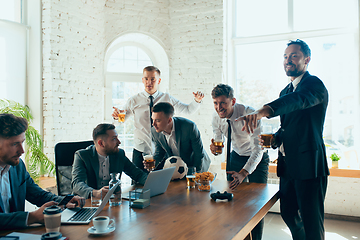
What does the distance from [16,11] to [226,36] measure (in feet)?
10.1

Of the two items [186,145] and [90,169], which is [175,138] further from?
[90,169]

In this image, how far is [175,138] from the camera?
2.84 m

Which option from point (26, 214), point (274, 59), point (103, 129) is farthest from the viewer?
point (274, 59)

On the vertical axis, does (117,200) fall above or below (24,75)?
below

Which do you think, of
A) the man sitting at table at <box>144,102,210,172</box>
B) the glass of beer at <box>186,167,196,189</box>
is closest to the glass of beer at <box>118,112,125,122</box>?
the man sitting at table at <box>144,102,210,172</box>

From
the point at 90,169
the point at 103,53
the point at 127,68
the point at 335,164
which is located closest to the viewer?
the point at 90,169

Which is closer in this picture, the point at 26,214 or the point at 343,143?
the point at 26,214

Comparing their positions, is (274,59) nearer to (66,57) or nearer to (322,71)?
(322,71)

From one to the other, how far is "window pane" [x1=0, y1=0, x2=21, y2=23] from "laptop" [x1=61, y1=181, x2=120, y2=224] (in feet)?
10.7

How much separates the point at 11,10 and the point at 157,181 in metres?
3.35

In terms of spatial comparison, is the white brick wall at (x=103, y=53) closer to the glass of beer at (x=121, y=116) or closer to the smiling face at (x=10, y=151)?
the glass of beer at (x=121, y=116)

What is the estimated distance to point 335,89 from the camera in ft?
15.0

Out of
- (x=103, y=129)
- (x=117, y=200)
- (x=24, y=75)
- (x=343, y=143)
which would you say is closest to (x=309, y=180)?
(x=117, y=200)

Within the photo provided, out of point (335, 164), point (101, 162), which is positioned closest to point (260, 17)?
point (335, 164)
